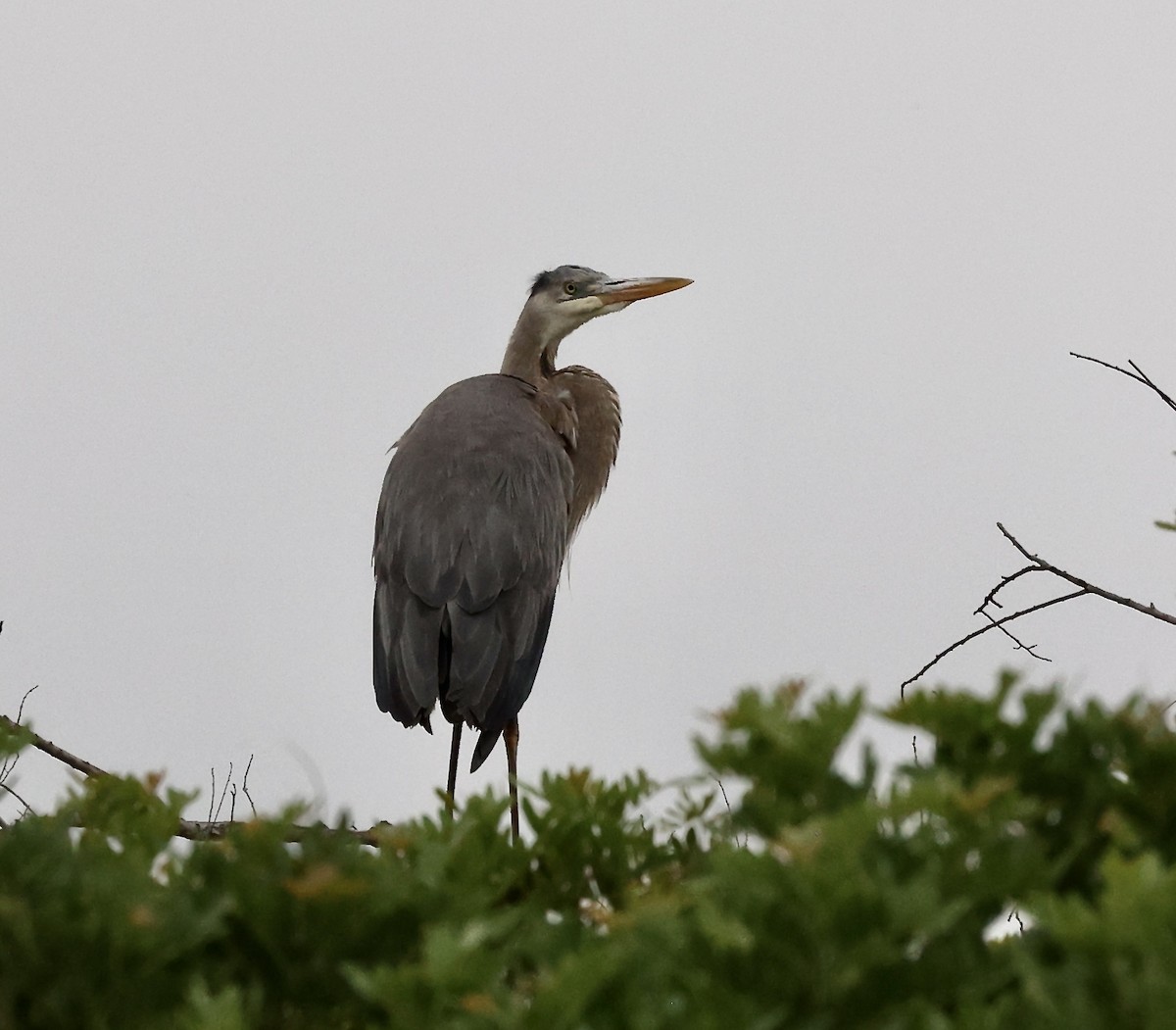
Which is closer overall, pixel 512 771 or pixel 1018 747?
pixel 1018 747

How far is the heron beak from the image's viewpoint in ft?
22.4

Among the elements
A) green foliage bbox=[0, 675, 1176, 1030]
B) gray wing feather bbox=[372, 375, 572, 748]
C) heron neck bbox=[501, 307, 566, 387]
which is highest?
heron neck bbox=[501, 307, 566, 387]

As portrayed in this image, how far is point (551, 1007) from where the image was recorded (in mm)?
1106

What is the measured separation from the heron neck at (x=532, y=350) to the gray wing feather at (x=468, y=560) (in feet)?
3.28

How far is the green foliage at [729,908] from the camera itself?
3.72ft

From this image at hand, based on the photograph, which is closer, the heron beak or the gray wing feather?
the gray wing feather

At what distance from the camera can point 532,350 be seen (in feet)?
22.4

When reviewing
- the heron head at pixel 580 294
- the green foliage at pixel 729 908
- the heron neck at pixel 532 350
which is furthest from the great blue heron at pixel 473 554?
the green foliage at pixel 729 908

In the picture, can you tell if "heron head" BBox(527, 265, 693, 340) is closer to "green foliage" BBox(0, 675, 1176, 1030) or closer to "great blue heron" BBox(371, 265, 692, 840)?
"great blue heron" BBox(371, 265, 692, 840)

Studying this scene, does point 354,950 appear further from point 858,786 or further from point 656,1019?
point 858,786

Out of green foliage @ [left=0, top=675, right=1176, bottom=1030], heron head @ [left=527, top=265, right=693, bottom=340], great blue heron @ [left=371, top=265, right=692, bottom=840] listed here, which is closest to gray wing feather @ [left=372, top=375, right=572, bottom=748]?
great blue heron @ [left=371, top=265, right=692, bottom=840]

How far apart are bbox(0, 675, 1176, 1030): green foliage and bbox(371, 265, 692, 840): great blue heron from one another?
3049mm

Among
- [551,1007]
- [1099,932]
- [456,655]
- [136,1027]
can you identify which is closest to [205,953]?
[136,1027]

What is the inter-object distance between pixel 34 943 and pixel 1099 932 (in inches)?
34.5
